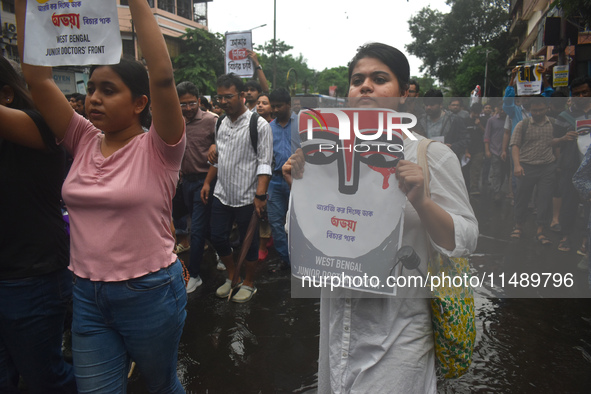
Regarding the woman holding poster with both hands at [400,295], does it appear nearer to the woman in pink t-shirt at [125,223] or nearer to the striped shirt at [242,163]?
the woman in pink t-shirt at [125,223]

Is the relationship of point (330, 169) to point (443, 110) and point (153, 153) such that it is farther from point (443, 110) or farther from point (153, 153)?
point (443, 110)

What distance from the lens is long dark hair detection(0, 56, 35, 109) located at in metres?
2.04

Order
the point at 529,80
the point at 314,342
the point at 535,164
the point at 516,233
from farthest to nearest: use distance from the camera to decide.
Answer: the point at 529,80 < the point at 516,233 < the point at 535,164 < the point at 314,342

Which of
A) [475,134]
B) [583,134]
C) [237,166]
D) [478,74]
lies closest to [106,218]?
[237,166]

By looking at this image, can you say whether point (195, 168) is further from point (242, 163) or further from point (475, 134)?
point (475, 134)

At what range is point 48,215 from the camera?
2.06 m

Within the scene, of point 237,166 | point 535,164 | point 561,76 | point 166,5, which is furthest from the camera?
point 166,5

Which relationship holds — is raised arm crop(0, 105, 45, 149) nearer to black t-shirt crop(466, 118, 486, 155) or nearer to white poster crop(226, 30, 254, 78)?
black t-shirt crop(466, 118, 486, 155)

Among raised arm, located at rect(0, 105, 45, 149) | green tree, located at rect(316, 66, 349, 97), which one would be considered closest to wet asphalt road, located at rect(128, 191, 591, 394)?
raised arm, located at rect(0, 105, 45, 149)

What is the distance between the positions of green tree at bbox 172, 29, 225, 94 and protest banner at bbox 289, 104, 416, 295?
32178 millimetres

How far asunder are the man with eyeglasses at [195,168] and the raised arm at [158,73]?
9.01ft

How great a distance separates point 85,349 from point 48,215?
0.66 m

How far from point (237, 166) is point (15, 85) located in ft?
7.05

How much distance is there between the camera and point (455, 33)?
40.1 m
